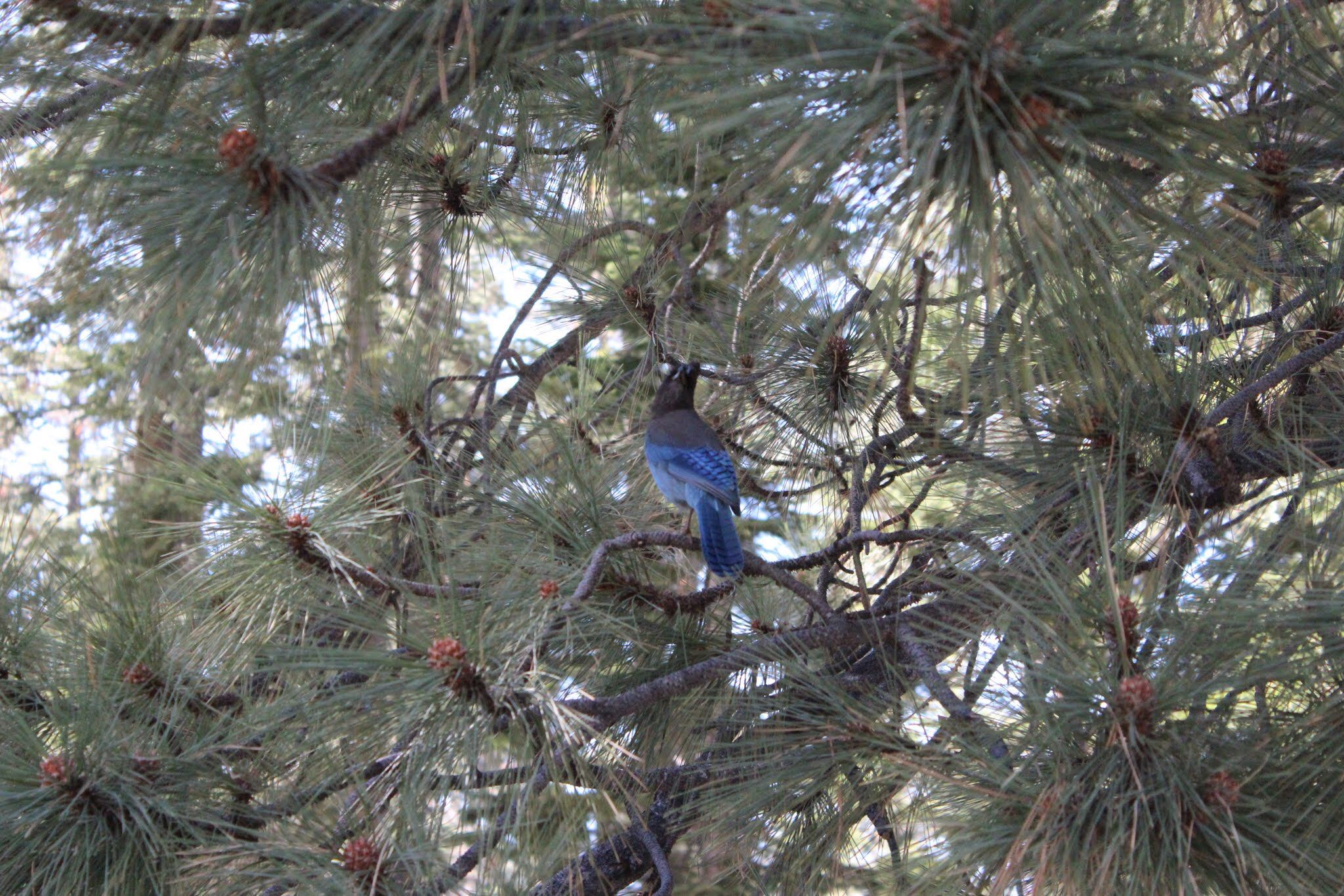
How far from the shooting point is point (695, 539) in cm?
261

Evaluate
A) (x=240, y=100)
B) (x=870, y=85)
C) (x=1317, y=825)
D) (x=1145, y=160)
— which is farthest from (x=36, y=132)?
(x=1317, y=825)

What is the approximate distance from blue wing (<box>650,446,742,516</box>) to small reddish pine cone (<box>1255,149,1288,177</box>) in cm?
165

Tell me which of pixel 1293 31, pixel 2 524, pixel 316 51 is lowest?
pixel 2 524

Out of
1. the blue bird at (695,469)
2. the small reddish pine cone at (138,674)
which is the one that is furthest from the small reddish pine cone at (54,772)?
the blue bird at (695,469)

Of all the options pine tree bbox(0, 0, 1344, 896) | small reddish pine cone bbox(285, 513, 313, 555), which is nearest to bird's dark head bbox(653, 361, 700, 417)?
pine tree bbox(0, 0, 1344, 896)

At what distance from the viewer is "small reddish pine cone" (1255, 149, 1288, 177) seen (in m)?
2.28

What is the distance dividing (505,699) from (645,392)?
2.43 meters

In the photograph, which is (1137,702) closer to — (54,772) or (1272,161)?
(1272,161)

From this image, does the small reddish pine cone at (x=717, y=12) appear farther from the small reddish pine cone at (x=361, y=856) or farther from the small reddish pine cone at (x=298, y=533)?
the small reddish pine cone at (x=361, y=856)

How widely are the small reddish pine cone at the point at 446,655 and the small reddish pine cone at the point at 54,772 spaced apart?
0.78 metres

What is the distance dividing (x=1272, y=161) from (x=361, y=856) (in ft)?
7.12

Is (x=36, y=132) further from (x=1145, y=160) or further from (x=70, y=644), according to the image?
(x=1145, y=160)

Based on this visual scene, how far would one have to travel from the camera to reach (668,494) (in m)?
3.41

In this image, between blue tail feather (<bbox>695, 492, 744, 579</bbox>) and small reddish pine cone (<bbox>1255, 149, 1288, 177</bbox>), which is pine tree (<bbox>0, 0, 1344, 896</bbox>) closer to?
small reddish pine cone (<bbox>1255, 149, 1288, 177</bbox>)
